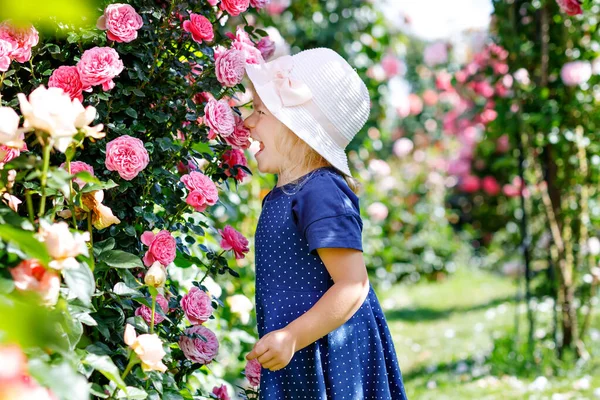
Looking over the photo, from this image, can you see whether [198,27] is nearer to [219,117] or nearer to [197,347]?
[219,117]

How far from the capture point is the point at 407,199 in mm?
6832

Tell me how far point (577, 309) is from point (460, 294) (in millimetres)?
2518

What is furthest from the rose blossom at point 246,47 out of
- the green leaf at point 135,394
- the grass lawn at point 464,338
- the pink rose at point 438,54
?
the pink rose at point 438,54

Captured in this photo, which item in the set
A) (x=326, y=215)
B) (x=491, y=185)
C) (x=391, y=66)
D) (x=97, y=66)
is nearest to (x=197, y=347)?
(x=326, y=215)

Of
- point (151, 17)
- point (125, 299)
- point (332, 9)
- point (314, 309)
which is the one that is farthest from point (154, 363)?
point (332, 9)

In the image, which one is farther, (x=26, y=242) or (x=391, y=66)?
(x=391, y=66)

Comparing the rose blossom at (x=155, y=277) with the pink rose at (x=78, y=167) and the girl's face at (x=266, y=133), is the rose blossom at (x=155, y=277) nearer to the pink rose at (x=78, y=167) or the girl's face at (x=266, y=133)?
the pink rose at (x=78, y=167)

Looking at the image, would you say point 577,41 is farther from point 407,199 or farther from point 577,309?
point 407,199

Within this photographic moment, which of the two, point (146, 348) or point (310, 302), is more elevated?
point (146, 348)

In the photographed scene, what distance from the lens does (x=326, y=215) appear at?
4.47 feet

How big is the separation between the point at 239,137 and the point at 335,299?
41 centimetres

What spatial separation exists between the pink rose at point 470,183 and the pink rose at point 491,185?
86 mm

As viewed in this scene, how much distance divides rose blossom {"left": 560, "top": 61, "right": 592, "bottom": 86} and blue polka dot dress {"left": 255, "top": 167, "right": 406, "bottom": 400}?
7.10 feet

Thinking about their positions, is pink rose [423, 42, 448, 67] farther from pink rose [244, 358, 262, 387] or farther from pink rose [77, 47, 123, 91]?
pink rose [77, 47, 123, 91]
